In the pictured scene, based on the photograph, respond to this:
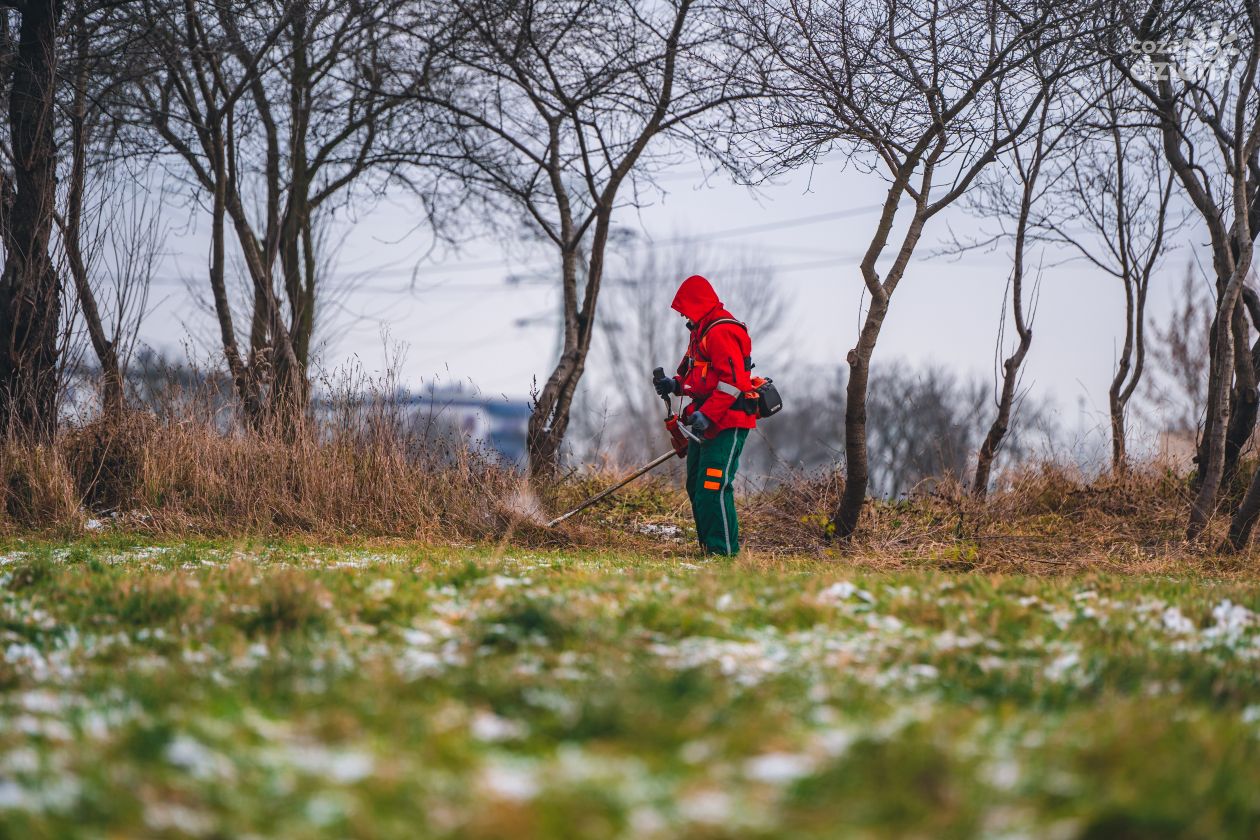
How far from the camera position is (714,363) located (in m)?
8.28

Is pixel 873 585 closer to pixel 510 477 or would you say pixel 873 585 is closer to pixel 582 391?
pixel 510 477

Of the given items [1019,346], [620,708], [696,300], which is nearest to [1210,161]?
[1019,346]

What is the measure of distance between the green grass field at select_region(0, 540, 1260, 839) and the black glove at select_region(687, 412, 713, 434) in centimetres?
300

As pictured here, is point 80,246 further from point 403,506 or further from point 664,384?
point 664,384

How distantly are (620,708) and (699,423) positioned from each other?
5.42 metres

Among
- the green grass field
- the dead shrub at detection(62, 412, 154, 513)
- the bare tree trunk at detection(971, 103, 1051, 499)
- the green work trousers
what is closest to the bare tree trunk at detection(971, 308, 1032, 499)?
the bare tree trunk at detection(971, 103, 1051, 499)

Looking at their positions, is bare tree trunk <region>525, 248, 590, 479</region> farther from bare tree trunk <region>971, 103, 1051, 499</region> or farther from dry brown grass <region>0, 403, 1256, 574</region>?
A: bare tree trunk <region>971, 103, 1051, 499</region>

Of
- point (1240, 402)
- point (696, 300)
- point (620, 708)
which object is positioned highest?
point (696, 300)

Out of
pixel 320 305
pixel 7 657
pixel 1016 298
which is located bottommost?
pixel 7 657

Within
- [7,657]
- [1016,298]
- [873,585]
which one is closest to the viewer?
[7,657]

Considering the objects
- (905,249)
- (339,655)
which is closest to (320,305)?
(905,249)

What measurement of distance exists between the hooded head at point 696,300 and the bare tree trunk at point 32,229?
20.5 feet

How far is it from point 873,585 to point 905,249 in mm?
5124

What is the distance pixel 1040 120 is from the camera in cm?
1095
